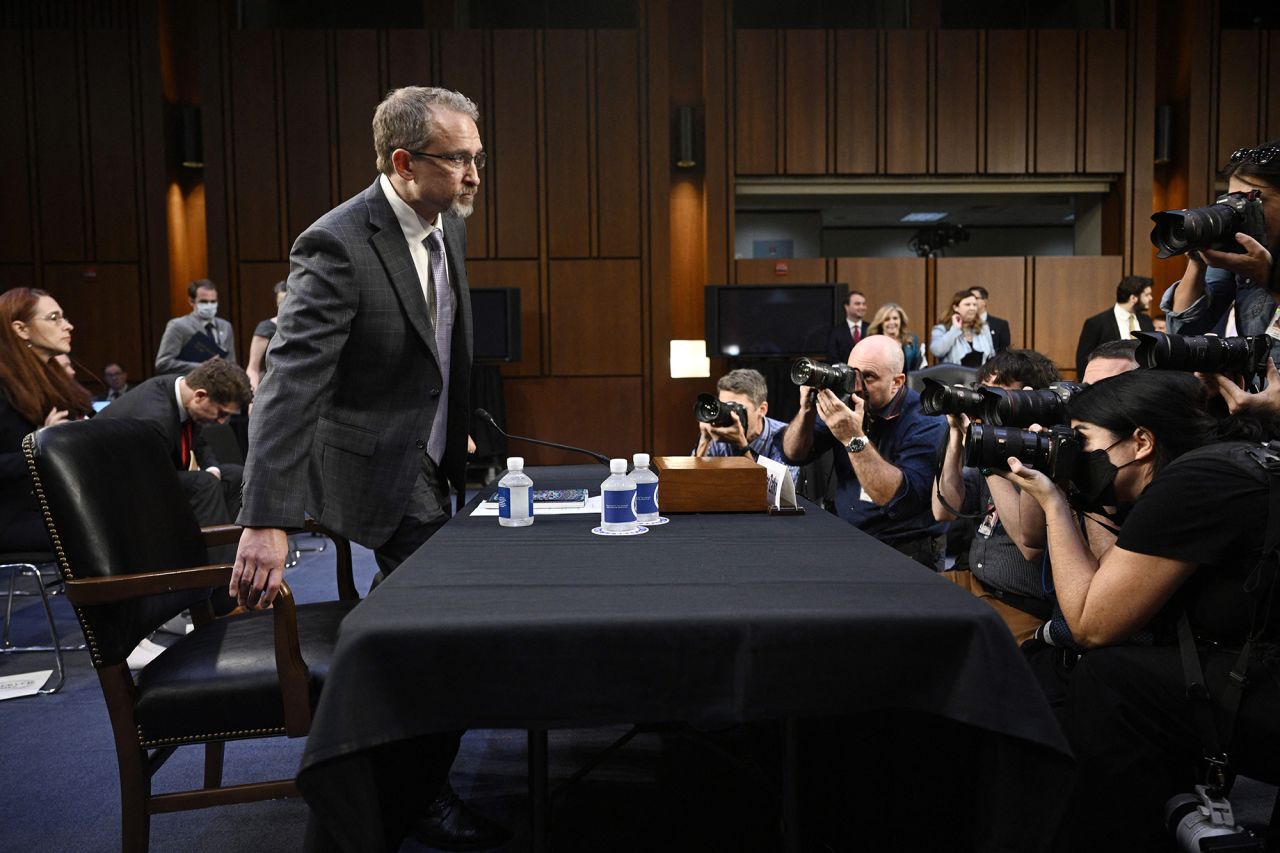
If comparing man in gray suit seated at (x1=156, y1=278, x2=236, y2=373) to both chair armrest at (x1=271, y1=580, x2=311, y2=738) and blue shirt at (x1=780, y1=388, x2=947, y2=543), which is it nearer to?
→ blue shirt at (x1=780, y1=388, x2=947, y2=543)

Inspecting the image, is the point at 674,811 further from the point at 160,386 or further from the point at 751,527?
the point at 160,386

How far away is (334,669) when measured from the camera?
1.08 m

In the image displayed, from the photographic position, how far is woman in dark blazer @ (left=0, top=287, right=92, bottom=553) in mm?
2791

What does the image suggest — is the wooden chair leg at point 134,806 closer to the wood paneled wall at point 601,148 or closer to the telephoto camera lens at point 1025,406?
the telephoto camera lens at point 1025,406

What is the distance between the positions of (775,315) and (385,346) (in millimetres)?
5000

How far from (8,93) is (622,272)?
16.3 feet

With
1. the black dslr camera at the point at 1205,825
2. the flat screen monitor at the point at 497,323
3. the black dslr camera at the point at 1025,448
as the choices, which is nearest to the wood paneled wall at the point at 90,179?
the flat screen monitor at the point at 497,323

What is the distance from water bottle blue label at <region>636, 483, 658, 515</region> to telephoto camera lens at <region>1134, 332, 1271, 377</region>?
862 mm

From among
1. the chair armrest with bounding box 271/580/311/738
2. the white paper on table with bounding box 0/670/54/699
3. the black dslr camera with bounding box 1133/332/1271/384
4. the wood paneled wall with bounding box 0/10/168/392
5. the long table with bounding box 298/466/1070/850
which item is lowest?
the white paper on table with bounding box 0/670/54/699

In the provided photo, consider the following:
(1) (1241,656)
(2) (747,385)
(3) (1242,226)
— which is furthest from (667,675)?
(2) (747,385)

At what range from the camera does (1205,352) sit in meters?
1.49

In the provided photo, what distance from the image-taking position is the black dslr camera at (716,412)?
2.48 m

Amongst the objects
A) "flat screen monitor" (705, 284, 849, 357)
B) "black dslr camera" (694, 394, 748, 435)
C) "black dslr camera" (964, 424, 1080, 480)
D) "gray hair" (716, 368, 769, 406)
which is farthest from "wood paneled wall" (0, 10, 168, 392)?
"black dslr camera" (964, 424, 1080, 480)

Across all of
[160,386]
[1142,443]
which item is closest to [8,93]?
[160,386]
